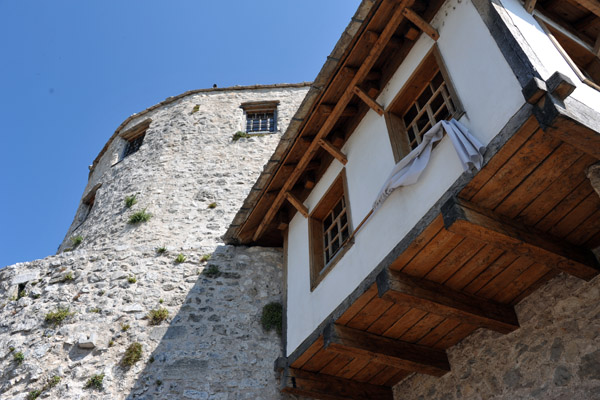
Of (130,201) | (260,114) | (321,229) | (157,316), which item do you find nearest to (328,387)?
(321,229)

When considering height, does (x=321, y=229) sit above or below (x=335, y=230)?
above

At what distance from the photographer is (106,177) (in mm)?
13633

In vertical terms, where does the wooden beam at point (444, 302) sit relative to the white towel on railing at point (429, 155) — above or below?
below

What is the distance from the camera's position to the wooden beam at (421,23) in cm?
603

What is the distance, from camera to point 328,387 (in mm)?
6883

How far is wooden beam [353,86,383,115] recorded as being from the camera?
6.77 m

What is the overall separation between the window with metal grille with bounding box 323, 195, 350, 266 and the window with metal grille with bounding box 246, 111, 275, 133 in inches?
251

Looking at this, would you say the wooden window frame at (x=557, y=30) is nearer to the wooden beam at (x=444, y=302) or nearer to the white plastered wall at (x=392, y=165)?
the white plastered wall at (x=392, y=165)

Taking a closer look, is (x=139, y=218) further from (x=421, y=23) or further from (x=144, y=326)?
(x=421, y=23)

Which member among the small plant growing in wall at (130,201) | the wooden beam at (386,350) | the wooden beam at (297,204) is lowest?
the wooden beam at (386,350)

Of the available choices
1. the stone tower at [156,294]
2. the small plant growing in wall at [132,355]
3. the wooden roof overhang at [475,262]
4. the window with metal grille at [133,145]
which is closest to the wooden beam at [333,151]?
the wooden roof overhang at [475,262]

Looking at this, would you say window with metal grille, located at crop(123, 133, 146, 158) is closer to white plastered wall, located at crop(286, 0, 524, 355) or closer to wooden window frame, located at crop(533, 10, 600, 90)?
white plastered wall, located at crop(286, 0, 524, 355)

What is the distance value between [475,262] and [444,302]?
53 centimetres

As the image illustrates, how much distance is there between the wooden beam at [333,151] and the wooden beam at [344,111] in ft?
1.37
